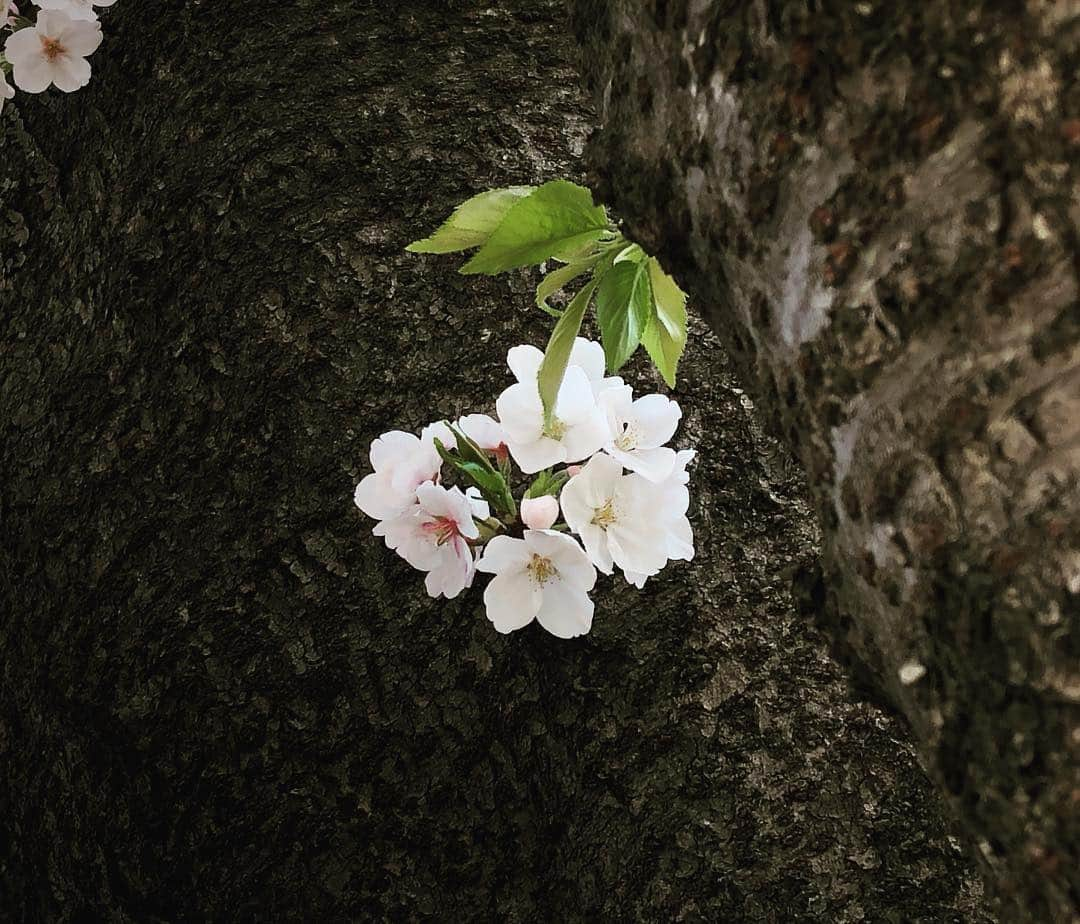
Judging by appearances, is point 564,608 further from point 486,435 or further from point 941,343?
point 941,343

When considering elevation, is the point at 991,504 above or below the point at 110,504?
above

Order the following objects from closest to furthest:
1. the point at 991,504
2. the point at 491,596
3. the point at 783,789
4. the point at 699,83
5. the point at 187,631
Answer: the point at 991,504 → the point at 699,83 → the point at 491,596 → the point at 783,789 → the point at 187,631

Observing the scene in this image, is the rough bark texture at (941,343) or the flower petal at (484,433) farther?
the flower petal at (484,433)

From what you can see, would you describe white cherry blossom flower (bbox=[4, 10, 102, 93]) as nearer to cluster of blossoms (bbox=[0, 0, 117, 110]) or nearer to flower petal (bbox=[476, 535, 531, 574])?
cluster of blossoms (bbox=[0, 0, 117, 110])

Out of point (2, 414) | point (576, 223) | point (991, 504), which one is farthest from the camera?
point (2, 414)

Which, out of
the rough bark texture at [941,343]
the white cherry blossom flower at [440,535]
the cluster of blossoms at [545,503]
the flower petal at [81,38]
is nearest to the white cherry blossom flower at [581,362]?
the cluster of blossoms at [545,503]

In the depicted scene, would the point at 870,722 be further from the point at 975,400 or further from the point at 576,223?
the point at 975,400

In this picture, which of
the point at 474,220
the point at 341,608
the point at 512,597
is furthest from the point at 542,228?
the point at 341,608

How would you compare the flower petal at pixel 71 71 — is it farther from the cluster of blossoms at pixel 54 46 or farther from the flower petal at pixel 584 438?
the flower petal at pixel 584 438

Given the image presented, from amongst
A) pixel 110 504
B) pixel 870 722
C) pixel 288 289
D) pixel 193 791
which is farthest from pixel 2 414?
pixel 870 722
